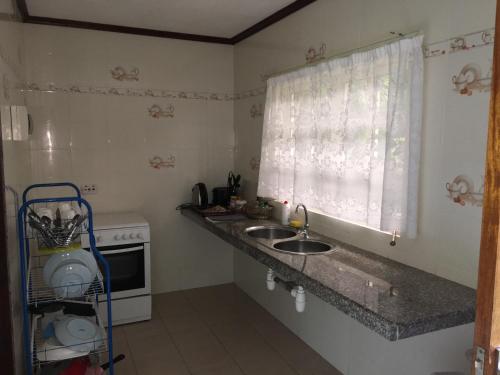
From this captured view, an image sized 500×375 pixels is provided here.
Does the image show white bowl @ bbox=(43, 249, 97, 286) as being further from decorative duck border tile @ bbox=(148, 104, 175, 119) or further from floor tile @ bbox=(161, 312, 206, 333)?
decorative duck border tile @ bbox=(148, 104, 175, 119)

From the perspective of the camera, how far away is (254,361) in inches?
105

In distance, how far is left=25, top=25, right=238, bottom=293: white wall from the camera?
3184 millimetres

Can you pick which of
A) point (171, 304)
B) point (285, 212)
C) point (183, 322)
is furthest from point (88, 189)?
point (285, 212)

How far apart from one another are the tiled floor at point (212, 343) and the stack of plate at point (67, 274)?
0.97 m

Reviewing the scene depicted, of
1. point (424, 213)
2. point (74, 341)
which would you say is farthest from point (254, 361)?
point (424, 213)

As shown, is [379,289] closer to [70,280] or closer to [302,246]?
[302,246]

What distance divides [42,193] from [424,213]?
2810 millimetres

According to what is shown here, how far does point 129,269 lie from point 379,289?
214 cm

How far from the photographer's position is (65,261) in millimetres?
1855

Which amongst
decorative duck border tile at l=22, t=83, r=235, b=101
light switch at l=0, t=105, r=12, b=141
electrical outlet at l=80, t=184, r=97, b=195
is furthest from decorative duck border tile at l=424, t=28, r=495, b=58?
electrical outlet at l=80, t=184, r=97, b=195

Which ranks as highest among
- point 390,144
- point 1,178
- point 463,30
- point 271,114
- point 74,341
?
point 463,30

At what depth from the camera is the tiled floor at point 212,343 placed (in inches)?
102

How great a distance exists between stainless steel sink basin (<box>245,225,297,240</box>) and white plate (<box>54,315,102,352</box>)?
3.91 feet

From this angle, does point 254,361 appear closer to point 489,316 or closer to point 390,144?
point 390,144
